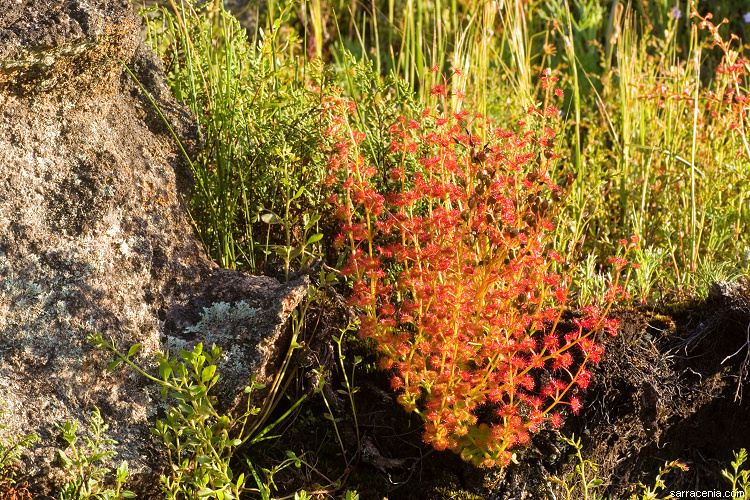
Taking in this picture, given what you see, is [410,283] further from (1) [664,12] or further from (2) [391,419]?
(1) [664,12]

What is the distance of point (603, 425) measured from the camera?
88.7 inches

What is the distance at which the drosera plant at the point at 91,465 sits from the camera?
1825 millimetres

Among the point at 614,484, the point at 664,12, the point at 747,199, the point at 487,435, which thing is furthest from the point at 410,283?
the point at 664,12

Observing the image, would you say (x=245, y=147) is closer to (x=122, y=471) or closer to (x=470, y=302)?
(x=470, y=302)

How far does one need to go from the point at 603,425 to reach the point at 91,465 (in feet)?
4.73

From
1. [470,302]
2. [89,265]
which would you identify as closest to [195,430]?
[89,265]

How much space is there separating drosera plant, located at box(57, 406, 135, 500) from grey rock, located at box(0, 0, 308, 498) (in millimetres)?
42

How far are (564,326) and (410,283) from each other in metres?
0.66

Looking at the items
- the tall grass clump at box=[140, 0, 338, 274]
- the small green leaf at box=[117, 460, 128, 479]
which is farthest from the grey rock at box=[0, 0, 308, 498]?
the tall grass clump at box=[140, 0, 338, 274]

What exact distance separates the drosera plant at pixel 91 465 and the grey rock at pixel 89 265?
1.6 inches

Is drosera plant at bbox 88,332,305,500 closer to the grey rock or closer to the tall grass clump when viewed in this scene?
the grey rock

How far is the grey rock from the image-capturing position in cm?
196

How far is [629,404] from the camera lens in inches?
89.3

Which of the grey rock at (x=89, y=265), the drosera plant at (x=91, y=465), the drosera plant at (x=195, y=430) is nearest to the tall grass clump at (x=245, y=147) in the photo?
the grey rock at (x=89, y=265)
